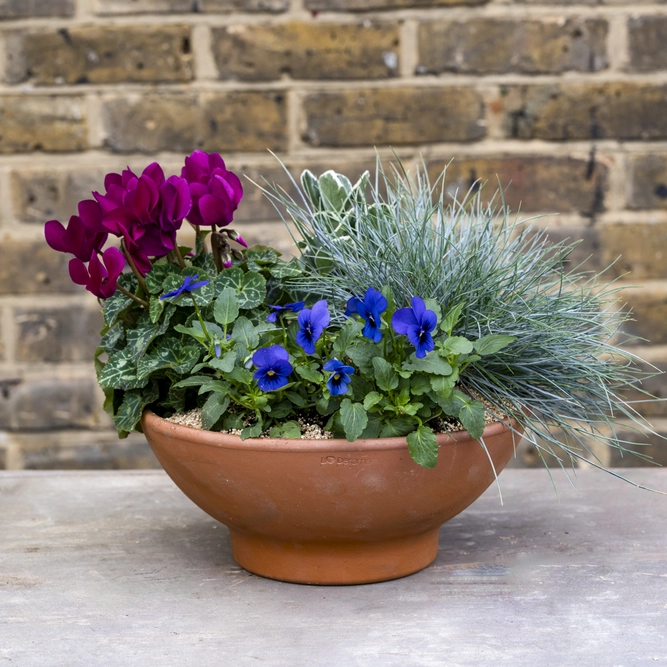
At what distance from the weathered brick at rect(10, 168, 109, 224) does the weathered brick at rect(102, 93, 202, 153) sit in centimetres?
8

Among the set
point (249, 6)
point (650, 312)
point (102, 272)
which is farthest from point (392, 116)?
point (102, 272)

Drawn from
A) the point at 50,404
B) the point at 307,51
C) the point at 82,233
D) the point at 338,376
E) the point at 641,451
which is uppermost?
the point at 307,51

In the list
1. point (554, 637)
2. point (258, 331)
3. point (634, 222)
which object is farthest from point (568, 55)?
point (554, 637)

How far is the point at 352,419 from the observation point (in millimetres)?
→ 688

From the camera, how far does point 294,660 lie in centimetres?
64

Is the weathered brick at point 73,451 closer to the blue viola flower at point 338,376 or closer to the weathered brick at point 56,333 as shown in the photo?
the weathered brick at point 56,333

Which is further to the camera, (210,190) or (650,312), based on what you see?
(650,312)

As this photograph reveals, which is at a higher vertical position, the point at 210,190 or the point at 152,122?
the point at 152,122

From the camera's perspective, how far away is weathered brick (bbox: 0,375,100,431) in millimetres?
1539

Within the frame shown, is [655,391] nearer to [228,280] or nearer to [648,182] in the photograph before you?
[648,182]

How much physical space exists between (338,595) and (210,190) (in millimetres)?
426

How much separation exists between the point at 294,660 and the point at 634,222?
3.81 feet

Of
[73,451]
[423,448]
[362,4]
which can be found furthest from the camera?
[73,451]

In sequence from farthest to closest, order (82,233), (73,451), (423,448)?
(73,451)
(82,233)
(423,448)
